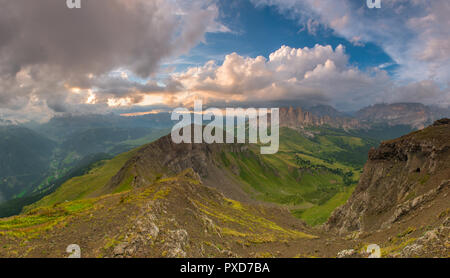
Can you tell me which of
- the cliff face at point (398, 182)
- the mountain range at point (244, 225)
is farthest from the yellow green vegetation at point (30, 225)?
the cliff face at point (398, 182)

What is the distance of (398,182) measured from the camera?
7338cm

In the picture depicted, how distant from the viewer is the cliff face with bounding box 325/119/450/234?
55656mm

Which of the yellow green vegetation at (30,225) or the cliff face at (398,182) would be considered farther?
the cliff face at (398,182)

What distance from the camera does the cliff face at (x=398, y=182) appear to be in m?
55.7

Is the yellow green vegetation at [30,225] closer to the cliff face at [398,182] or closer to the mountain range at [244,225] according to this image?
the mountain range at [244,225]

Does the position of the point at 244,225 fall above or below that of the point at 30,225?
below

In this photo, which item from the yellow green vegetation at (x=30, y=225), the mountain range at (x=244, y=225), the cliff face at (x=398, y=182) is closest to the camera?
the mountain range at (x=244, y=225)

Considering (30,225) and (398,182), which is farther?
(398,182)

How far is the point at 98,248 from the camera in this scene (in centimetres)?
2555

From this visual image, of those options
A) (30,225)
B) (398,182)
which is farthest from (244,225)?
(398,182)

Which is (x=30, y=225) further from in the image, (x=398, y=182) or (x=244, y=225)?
(x=398, y=182)
